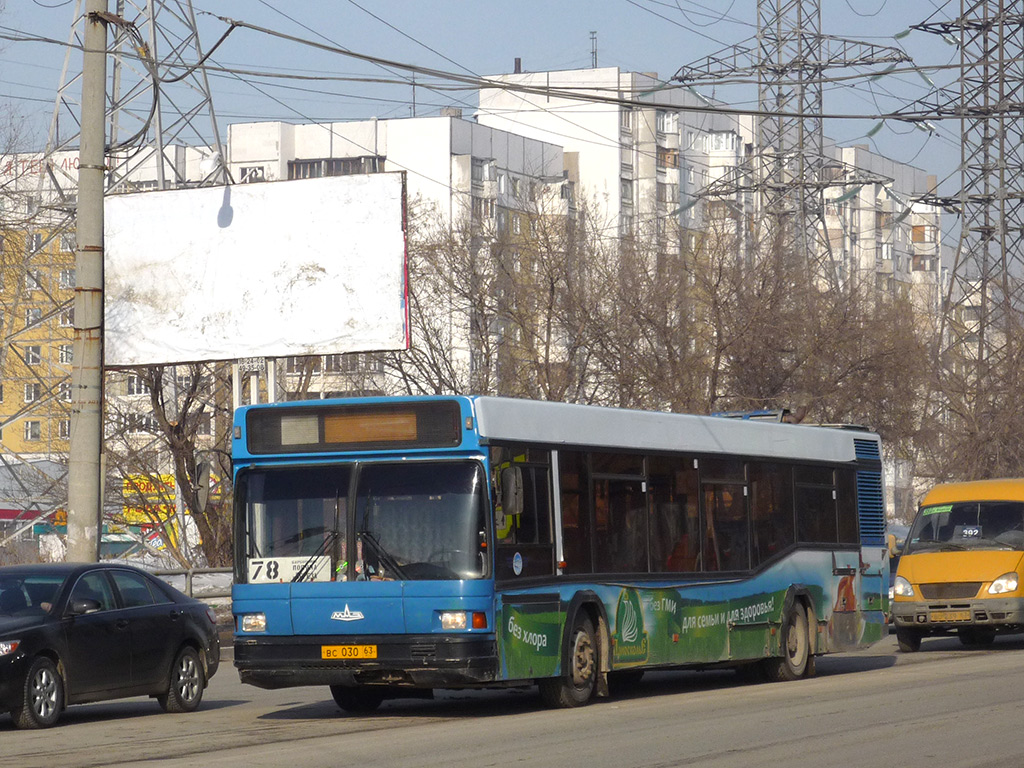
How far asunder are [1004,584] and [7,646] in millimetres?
13122

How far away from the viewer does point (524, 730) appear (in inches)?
447

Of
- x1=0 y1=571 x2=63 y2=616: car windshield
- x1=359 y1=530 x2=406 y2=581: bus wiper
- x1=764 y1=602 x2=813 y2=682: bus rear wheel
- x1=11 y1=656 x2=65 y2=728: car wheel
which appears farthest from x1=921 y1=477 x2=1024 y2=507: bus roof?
x1=11 y1=656 x2=65 y2=728: car wheel

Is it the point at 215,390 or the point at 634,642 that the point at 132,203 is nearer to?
the point at 215,390

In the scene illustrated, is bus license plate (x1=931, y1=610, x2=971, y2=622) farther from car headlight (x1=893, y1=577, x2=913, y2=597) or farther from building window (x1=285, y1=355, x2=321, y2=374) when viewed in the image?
building window (x1=285, y1=355, x2=321, y2=374)

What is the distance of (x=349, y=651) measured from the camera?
12102 millimetres

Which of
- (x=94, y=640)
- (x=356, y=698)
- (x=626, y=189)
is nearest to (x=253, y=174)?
(x=356, y=698)

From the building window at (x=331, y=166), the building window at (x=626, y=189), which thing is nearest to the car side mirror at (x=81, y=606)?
the building window at (x=331, y=166)

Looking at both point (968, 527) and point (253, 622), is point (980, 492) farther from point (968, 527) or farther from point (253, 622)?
point (253, 622)

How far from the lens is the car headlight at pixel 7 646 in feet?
39.0

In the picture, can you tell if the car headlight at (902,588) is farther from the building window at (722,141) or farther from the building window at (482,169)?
the building window at (722,141)

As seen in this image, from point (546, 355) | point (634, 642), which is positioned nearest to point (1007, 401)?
point (546, 355)

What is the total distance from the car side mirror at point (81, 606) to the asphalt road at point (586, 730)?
0.90m

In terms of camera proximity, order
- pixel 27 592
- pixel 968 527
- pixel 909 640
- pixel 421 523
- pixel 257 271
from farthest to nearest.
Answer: pixel 257 271 → pixel 968 527 → pixel 909 640 → pixel 27 592 → pixel 421 523

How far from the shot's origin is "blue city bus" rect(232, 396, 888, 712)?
39.5 ft
